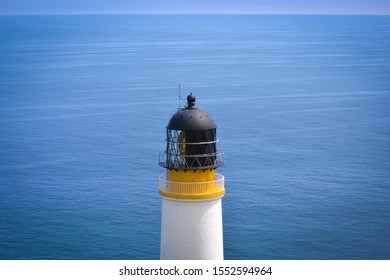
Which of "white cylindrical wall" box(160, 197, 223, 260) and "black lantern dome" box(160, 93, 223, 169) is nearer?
"black lantern dome" box(160, 93, 223, 169)

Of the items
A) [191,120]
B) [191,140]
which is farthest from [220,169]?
[191,120]

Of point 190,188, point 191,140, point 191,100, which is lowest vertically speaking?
point 190,188

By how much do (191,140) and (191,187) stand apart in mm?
1216

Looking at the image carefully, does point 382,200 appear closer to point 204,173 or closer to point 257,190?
point 257,190

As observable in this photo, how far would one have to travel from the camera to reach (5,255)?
141 feet

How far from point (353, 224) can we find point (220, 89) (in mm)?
75510

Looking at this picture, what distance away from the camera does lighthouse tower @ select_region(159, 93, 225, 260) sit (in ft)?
60.3

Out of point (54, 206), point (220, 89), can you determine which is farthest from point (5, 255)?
point (220, 89)

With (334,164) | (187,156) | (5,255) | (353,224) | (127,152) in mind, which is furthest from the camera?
(127,152)

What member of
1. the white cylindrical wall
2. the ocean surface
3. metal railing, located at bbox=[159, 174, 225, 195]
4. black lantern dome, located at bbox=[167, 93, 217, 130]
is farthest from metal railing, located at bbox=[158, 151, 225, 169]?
the ocean surface

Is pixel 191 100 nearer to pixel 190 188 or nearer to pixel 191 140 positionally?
pixel 191 140

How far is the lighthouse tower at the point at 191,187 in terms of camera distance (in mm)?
18391

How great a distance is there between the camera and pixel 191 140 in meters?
18.5

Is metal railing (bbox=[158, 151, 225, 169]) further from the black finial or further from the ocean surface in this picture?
the ocean surface
